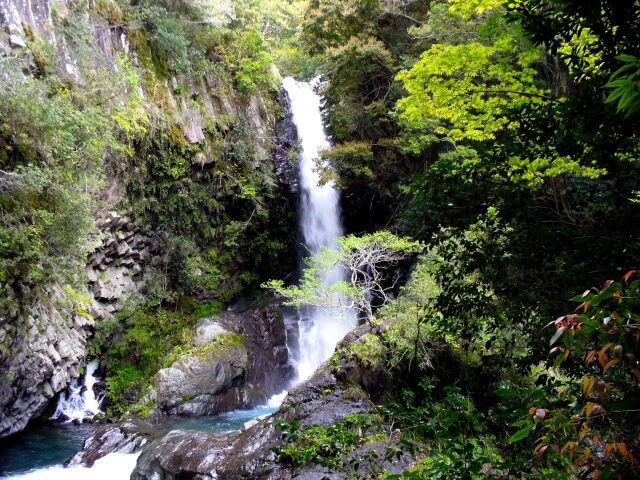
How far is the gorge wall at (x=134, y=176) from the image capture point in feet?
21.1

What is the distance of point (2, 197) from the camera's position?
231 inches

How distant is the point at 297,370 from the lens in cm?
1256

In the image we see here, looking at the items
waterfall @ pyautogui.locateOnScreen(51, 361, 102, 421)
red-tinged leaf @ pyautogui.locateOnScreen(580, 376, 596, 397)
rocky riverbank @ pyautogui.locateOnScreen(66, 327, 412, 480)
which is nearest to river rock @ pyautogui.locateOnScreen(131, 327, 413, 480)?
rocky riverbank @ pyautogui.locateOnScreen(66, 327, 412, 480)

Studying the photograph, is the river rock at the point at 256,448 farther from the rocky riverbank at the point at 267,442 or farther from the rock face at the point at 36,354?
the rock face at the point at 36,354

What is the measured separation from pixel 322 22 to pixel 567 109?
11.4 metres

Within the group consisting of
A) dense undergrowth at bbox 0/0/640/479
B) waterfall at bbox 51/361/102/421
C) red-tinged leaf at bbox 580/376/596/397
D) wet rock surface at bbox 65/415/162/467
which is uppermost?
dense undergrowth at bbox 0/0/640/479

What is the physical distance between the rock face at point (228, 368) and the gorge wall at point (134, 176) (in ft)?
2.33

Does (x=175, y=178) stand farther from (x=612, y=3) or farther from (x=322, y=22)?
(x=612, y=3)

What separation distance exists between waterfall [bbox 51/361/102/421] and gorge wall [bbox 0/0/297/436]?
107 centimetres

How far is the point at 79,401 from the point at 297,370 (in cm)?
598

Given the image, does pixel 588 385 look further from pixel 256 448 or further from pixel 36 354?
pixel 36 354

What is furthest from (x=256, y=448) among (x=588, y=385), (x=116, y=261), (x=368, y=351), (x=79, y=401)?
(x=116, y=261)

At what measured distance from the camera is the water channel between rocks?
264 inches

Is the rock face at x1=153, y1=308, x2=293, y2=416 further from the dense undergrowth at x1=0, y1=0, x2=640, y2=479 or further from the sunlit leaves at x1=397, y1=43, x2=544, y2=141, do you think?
the sunlit leaves at x1=397, y1=43, x2=544, y2=141
